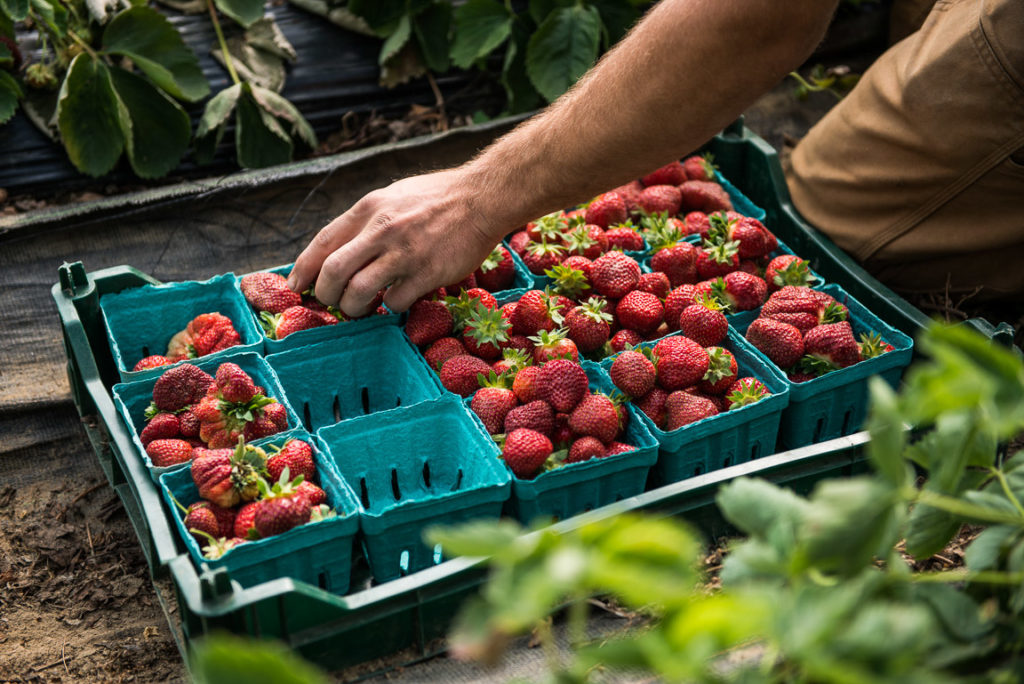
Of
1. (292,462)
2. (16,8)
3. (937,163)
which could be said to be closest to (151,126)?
(16,8)

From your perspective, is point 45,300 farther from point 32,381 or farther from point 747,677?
point 747,677

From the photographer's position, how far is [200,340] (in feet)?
6.46

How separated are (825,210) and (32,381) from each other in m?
1.90

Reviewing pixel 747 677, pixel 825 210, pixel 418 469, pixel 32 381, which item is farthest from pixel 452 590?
pixel 825 210

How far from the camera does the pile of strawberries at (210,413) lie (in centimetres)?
170

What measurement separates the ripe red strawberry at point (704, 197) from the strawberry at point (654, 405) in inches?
29.1

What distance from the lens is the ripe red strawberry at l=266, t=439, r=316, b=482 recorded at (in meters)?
1.61

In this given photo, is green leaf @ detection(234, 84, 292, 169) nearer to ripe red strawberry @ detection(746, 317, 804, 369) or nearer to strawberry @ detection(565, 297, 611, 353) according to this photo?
strawberry @ detection(565, 297, 611, 353)

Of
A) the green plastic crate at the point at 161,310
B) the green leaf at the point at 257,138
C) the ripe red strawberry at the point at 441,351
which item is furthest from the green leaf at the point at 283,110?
the ripe red strawberry at the point at 441,351

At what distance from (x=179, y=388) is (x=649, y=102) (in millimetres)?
953

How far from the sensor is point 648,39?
171 centimetres

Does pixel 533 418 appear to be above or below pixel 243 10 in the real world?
below

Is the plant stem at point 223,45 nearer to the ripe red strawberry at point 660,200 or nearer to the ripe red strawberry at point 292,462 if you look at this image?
the ripe red strawberry at point 660,200

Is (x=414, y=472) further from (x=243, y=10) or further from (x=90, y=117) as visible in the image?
(x=243, y=10)
